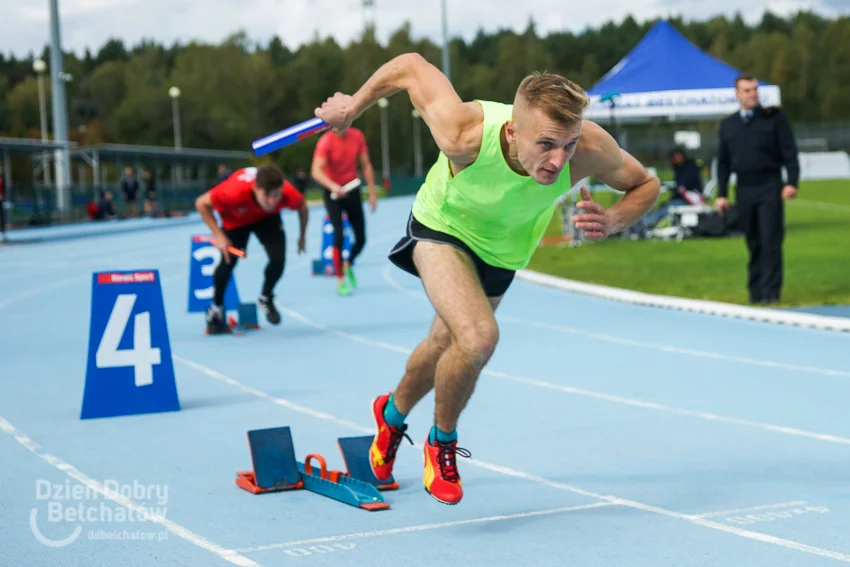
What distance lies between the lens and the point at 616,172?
5027 millimetres

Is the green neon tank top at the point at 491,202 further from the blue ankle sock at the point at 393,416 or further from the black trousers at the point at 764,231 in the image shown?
the black trousers at the point at 764,231

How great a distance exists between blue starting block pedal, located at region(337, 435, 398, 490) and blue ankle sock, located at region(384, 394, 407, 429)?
264 millimetres

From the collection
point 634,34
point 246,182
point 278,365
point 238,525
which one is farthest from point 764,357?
point 634,34

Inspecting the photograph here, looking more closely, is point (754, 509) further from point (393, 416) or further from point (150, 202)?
point (150, 202)

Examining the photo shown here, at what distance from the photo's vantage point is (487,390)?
26.8 feet

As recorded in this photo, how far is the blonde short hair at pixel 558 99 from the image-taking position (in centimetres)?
448

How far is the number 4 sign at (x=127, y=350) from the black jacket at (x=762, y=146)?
6.28m

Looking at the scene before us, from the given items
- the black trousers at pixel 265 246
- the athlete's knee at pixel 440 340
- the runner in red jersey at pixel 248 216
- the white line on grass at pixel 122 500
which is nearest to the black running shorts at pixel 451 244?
the athlete's knee at pixel 440 340

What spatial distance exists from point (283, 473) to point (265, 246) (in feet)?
19.5

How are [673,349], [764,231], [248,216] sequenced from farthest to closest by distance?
[764,231]
[248,216]
[673,349]

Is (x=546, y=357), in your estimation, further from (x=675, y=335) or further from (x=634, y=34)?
(x=634, y=34)

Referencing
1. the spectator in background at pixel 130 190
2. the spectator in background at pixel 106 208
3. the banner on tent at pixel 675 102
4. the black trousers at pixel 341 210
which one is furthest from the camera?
the spectator in background at pixel 106 208

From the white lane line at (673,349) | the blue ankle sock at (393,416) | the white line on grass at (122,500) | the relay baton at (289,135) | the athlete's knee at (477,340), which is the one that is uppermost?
the relay baton at (289,135)

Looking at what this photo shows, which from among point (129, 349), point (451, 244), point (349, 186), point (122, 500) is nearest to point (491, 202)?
point (451, 244)
